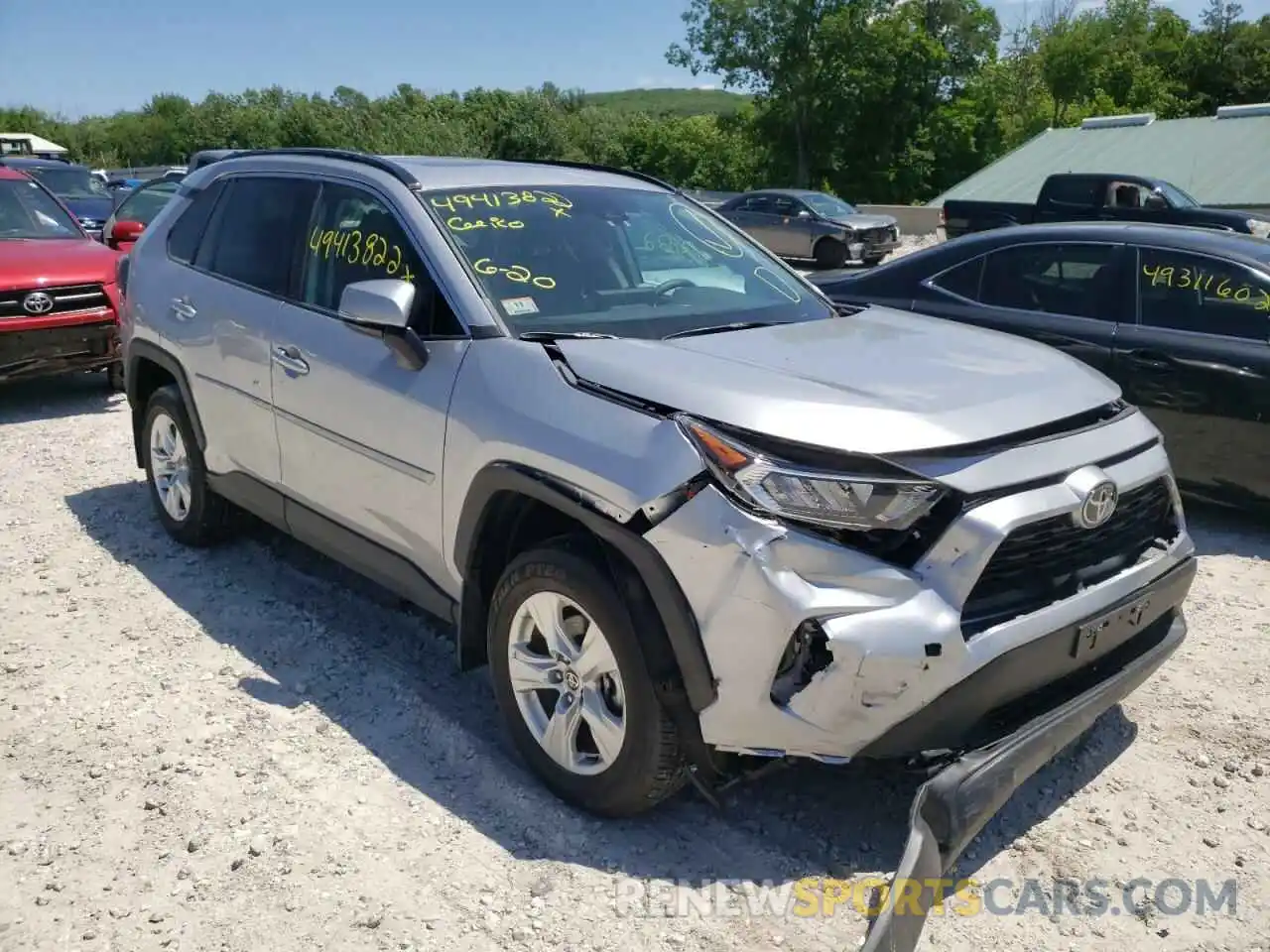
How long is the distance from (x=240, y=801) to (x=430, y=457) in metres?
1.19

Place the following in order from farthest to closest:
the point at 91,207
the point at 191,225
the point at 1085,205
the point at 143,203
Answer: the point at 1085,205 → the point at 91,207 → the point at 143,203 → the point at 191,225

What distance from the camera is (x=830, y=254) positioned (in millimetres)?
21172

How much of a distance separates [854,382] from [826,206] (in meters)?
19.8

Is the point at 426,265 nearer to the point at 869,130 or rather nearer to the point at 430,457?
the point at 430,457

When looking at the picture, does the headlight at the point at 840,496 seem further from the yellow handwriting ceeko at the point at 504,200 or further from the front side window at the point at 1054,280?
the front side window at the point at 1054,280

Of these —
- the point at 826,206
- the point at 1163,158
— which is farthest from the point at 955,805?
the point at 1163,158

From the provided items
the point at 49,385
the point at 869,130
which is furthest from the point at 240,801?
the point at 869,130

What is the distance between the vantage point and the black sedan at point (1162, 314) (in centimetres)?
533

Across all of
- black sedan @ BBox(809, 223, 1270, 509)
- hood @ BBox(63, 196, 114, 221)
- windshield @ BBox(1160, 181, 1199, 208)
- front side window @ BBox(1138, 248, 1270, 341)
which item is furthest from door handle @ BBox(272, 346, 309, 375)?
windshield @ BBox(1160, 181, 1199, 208)

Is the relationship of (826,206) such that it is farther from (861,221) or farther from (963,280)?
(963,280)

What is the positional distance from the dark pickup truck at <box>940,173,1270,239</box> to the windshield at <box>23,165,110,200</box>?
13692 mm

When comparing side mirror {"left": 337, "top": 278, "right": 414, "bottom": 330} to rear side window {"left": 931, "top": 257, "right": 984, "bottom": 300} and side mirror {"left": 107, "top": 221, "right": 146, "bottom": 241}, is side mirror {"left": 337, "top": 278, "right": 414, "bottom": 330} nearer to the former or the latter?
rear side window {"left": 931, "top": 257, "right": 984, "bottom": 300}

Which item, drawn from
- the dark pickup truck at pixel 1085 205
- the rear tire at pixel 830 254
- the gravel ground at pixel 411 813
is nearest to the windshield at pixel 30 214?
the gravel ground at pixel 411 813

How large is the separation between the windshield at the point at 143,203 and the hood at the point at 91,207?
237cm
